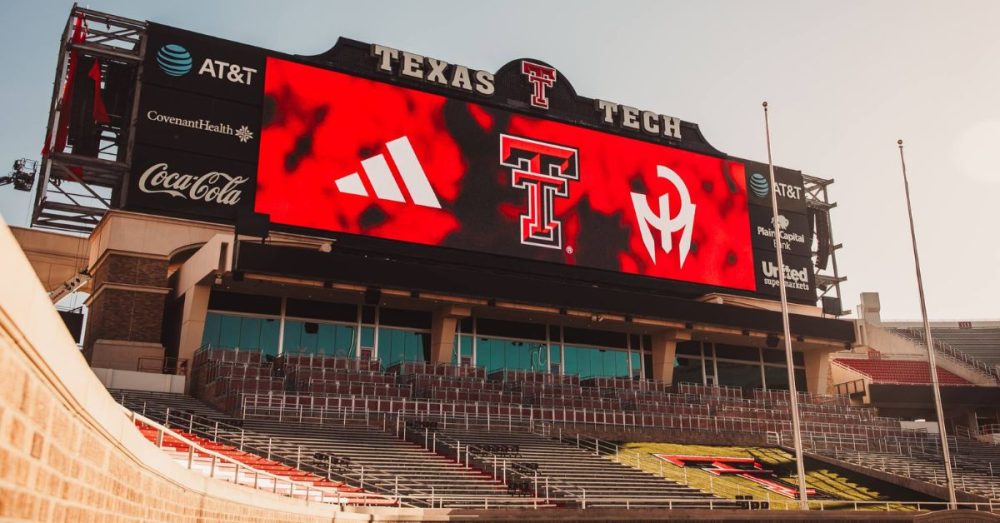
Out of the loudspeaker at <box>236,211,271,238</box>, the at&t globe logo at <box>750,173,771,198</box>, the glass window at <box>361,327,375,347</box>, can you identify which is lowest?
the glass window at <box>361,327,375,347</box>

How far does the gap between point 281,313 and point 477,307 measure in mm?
9377

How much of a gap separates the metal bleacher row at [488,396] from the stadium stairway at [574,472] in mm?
2649

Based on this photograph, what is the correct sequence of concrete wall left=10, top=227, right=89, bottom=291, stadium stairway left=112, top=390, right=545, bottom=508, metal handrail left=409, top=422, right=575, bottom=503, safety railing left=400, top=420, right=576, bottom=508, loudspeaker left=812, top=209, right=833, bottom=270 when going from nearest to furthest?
stadium stairway left=112, top=390, right=545, bottom=508, safety railing left=400, top=420, right=576, bottom=508, metal handrail left=409, top=422, right=575, bottom=503, concrete wall left=10, top=227, right=89, bottom=291, loudspeaker left=812, top=209, right=833, bottom=270

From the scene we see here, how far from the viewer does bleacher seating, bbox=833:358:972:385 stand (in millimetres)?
64688

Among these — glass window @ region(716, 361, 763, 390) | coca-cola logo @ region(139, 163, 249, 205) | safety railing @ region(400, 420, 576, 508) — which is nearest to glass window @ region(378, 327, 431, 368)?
safety railing @ region(400, 420, 576, 508)

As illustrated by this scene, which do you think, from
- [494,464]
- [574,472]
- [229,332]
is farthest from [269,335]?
[574,472]

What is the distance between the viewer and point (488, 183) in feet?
148

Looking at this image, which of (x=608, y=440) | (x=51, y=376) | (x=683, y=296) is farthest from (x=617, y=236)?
(x=51, y=376)

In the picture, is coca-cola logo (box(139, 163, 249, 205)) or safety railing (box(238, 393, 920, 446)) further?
coca-cola logo (box(139, 163, 249, 205))

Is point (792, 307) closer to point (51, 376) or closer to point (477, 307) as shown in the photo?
point (477, 307)

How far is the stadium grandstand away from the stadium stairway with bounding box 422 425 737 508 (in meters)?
0.18

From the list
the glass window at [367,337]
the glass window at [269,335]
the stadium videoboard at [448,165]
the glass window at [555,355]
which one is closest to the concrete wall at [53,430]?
the glass window at [269,335]

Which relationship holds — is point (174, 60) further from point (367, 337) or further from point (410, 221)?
point (367, 337)

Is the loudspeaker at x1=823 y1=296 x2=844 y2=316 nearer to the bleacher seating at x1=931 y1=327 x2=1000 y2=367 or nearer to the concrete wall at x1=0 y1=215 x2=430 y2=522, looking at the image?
the bleacher seating at x1=931 y1=327 x2=1000 y2=367
